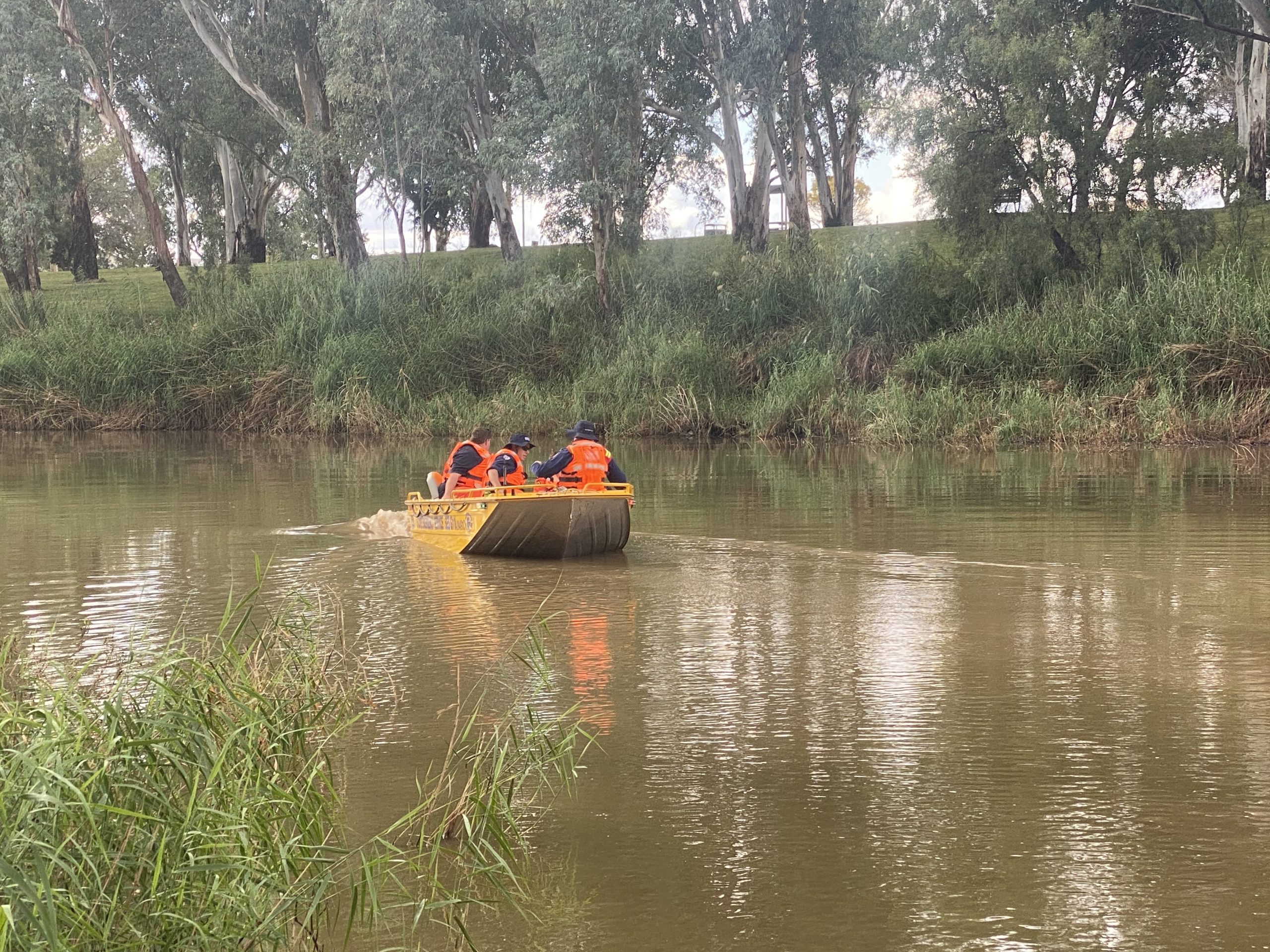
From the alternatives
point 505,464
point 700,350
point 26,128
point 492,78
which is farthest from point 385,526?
point 492,78

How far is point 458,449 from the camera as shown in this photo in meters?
15.6

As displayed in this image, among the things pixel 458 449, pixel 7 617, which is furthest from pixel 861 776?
pixel 458 449

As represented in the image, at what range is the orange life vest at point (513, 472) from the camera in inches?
564

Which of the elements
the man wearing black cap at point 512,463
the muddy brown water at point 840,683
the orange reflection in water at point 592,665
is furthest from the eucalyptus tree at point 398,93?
the orange reflection in water at point 592,665

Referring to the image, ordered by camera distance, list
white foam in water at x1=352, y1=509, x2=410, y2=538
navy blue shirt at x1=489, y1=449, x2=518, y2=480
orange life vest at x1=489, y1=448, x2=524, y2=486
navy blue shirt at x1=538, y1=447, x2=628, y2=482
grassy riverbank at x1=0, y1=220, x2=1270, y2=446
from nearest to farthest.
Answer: navy blue shirt at x1=538, y1=447, x2=628, y2=482, orange life vest at x1=489, y1=448, x2=524, y2=486, navy blue shirt at x1=489, y1=449, x2=518, y2=480, white foam in water at x1=352, y1=509, x2=410, y2=538, grassy riverbank at x1=0, y1=220, x2=1270, y2=446

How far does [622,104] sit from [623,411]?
7990mm

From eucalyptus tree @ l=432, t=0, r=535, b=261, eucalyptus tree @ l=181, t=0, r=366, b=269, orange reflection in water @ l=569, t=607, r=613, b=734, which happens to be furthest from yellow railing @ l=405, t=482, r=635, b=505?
eucalyptus tree @ l=181, t=0, r=366, b=269

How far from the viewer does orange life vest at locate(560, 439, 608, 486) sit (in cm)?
1393

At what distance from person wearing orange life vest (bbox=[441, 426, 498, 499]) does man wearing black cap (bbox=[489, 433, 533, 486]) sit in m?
0.62

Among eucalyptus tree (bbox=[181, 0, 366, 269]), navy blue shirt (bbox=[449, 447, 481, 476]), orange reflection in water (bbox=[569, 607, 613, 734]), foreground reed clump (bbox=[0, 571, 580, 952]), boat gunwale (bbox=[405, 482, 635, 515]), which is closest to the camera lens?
foreground reed clump (bbox=[0, 571, 580, 952])

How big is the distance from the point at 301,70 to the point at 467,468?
2503 cm

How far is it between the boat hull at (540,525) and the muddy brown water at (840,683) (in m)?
0.30

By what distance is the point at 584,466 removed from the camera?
45.7ft

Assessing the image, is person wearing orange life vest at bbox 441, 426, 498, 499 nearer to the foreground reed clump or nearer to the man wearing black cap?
the man wearing black cap
